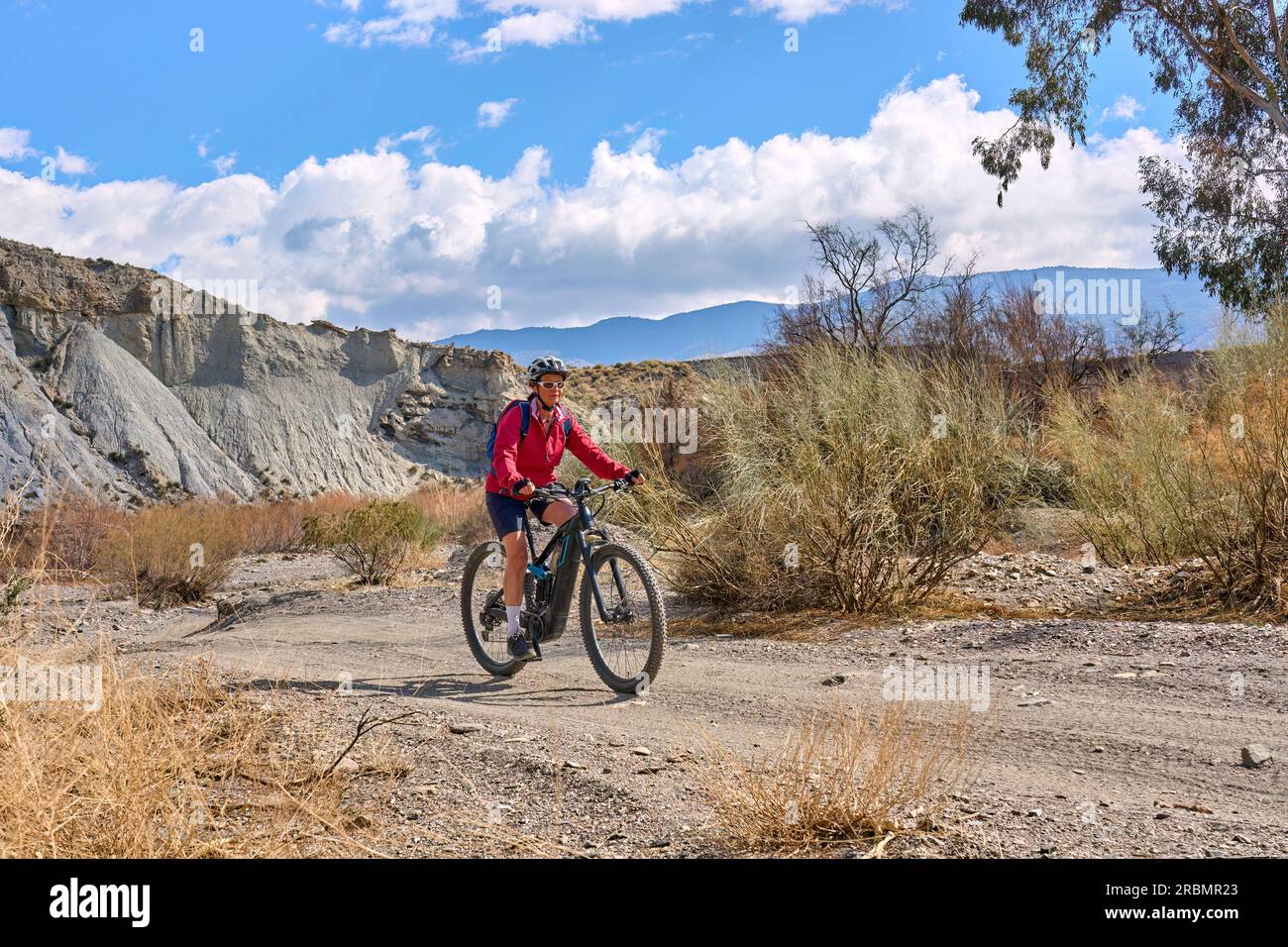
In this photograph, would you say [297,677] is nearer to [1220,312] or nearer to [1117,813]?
[1117,813]

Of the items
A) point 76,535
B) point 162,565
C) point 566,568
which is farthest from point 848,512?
point 76,535

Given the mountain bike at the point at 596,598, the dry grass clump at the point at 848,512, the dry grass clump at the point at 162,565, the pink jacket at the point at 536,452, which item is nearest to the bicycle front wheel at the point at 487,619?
the mountain bike at the point at 596,598

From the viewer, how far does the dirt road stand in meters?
3.76

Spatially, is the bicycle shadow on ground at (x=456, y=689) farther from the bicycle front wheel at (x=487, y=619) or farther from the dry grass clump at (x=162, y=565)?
the dry grass clump at (x=162, y=565)

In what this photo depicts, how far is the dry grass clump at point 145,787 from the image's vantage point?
133 inches

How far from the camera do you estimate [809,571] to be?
358 inches

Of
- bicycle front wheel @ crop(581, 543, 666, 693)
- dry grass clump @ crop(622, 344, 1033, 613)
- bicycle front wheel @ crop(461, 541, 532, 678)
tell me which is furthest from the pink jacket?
dry grass clump @ crop(622, 344, 1033, 613)

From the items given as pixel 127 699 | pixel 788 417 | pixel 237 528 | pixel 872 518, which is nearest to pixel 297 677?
pixel 127 699

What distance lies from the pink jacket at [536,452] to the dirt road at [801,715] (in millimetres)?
1370

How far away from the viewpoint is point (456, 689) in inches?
265

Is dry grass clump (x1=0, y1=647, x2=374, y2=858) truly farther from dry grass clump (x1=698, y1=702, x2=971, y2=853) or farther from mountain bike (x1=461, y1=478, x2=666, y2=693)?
mountain bike (x1=461, y1=478, x2=666, y2=693)

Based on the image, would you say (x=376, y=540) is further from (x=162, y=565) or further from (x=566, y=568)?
(x=566, y=568)

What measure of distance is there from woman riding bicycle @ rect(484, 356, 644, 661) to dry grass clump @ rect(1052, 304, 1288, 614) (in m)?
5.21

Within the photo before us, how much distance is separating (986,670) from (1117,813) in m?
2.82
